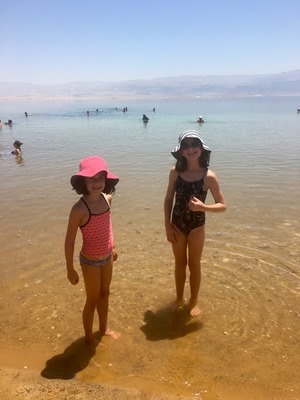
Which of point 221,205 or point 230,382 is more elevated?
point 221,205

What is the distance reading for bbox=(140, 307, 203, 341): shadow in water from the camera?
4.52 meters

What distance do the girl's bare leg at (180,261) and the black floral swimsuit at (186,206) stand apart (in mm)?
135

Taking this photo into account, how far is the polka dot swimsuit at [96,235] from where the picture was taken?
3695mm

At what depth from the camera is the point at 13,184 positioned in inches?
472

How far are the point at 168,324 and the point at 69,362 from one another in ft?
4.74

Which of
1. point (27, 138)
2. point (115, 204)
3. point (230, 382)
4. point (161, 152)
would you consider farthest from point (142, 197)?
point (27, 138)

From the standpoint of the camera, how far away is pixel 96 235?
12.3 ft

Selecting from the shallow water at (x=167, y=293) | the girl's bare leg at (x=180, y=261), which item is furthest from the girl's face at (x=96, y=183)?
the shallow water at (x=167, y=293)

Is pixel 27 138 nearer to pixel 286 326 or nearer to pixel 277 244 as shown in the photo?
pixel 277 244

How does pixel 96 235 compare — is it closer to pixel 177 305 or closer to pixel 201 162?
pixel 201 162

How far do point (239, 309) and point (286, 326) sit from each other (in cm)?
68

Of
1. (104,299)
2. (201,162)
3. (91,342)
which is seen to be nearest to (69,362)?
(91,342)

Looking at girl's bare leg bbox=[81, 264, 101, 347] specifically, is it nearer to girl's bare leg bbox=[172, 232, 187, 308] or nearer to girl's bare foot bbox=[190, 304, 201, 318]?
girl's bare leg bbox=[172, 232, 187, 308]

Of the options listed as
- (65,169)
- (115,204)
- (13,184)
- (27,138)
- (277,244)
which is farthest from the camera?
(27,138)
